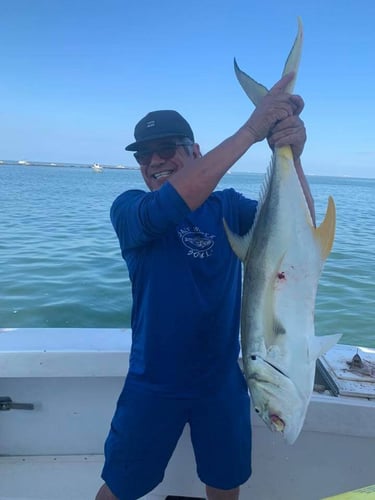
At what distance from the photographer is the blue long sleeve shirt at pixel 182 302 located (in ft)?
6.11

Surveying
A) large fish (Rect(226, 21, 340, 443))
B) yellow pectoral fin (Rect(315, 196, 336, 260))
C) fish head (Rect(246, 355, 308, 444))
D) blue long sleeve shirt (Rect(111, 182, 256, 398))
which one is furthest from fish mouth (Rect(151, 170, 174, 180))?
fish head (Rect(246, 355, 308, 444))

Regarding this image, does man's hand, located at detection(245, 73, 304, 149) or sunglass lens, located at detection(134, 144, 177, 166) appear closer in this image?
man's hand, located at detection(245, 73, 304, 149)

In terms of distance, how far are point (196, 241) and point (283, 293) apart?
0.46 m

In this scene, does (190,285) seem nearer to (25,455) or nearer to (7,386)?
(7,386)

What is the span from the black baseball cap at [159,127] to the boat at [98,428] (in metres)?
1.19

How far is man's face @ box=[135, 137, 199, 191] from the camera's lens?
1.94m

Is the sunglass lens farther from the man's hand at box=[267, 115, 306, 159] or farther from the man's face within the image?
the man's hand at box=[267, 115, 306, 159]

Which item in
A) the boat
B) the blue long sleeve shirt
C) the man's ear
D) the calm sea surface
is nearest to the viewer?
the blue long sleeve shirt

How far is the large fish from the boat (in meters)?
0.75

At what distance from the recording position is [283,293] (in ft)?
5.18

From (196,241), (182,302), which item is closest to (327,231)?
(196,241)

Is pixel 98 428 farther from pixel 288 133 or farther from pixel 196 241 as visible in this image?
pixel 288 133

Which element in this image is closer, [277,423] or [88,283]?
[277,423]

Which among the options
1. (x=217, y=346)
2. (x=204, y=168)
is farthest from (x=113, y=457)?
(x=204, y=168)
